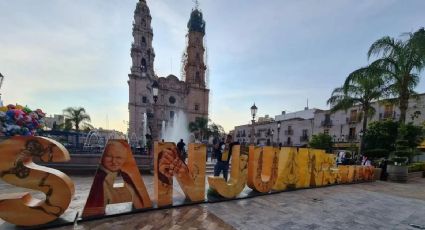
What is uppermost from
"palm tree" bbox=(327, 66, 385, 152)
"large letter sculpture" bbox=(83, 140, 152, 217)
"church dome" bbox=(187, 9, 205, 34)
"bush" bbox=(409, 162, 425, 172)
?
"church dome" bbox=(187, 9, 205, 34)

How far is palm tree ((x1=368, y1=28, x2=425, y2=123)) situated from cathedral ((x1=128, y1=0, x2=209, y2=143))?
117ft

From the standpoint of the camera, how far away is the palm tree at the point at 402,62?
13.4 m

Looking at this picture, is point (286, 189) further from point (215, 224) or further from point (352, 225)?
point (215, 224)

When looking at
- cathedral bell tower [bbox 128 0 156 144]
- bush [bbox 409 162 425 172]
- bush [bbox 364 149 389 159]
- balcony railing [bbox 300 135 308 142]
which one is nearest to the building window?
cathedral bell tower [bbox 128 0 156 144]

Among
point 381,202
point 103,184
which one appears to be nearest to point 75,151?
point 103,184

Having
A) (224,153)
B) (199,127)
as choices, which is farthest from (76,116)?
(224,153)

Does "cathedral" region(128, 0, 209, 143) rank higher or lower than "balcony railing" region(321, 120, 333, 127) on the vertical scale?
higher

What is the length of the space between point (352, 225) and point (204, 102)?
192ft

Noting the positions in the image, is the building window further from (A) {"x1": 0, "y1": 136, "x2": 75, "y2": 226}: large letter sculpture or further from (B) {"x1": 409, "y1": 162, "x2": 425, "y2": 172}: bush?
(A) {"x1": 0, "y1": 136, "x2": 75, "y2": 226}: large letter sculpture

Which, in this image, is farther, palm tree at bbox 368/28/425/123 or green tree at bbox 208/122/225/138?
green tree at bbox 208/122/225/138

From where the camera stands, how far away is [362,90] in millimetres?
18203

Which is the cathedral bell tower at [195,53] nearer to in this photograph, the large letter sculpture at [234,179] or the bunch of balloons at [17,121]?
the bunch of balloons at [17,121]

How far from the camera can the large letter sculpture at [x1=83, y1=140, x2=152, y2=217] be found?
4.88 m

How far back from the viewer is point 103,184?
4.94m
